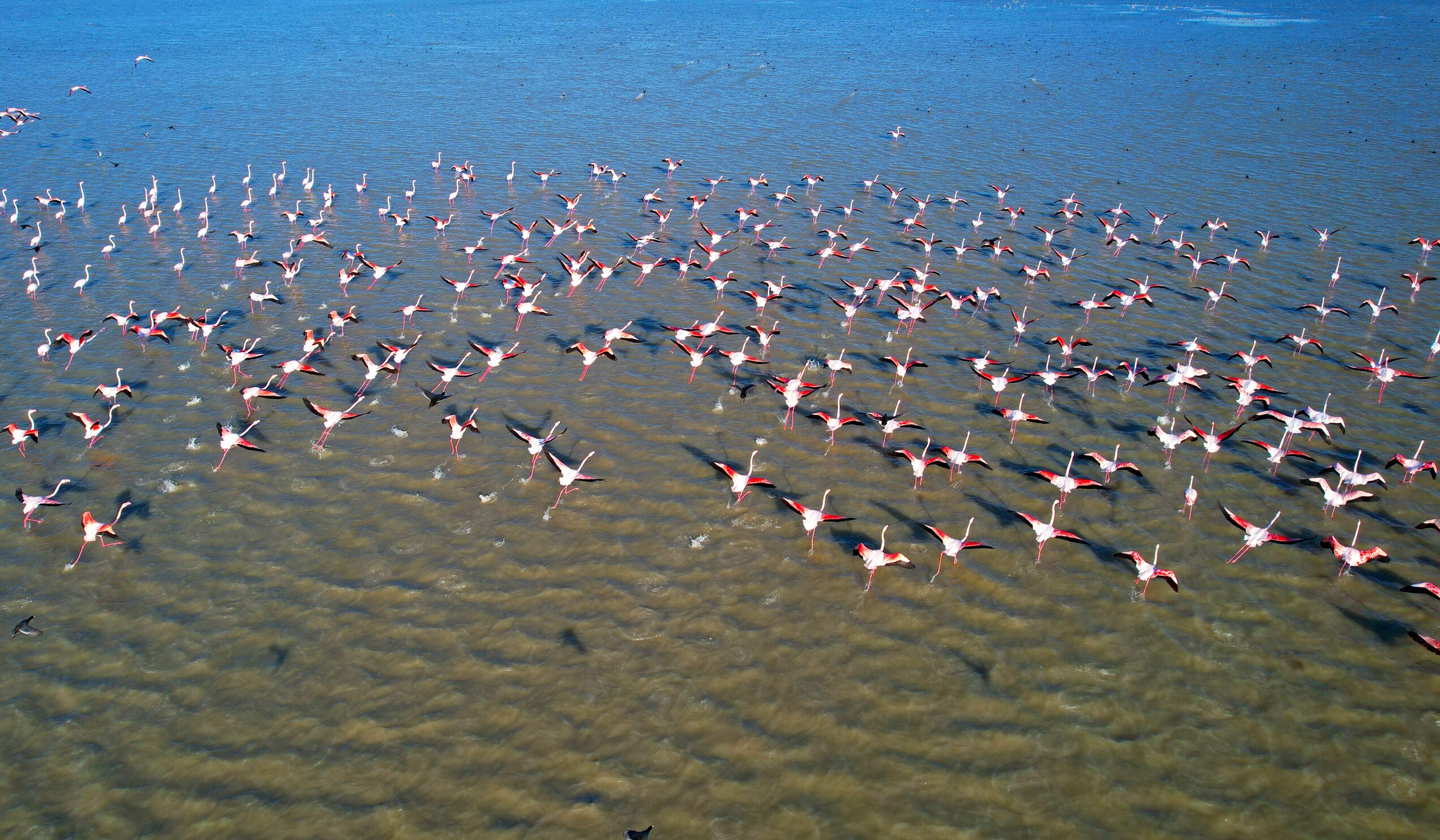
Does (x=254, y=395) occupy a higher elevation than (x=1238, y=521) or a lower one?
higher

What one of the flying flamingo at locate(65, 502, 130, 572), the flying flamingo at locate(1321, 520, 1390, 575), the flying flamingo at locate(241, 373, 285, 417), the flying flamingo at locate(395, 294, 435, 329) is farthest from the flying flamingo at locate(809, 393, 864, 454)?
the flying flamingo at locate(65, 502, 130, 572)

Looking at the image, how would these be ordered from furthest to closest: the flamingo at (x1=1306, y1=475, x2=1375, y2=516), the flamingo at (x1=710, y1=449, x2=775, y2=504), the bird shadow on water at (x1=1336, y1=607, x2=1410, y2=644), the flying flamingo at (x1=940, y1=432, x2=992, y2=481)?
the flying flamingo at (x1=940, y1=432, x2=992, y2=481) → the flamingo at (x1=710, y1=449, x2=775, y2=504) → the flamingo at (x1=1306, y1=475, x2=1375, y2=516) → the bird shadow on water at (x1=1336, y1=607, x2=1410, y2=644)

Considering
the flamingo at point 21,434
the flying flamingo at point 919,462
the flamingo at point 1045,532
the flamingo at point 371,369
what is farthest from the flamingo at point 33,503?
the flamingo at point 1045,532

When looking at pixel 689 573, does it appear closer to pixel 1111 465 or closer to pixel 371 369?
pixel 1111 465

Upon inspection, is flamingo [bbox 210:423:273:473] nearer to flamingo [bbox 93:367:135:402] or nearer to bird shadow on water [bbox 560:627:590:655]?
flamingo [bbox 93:367:135:402]

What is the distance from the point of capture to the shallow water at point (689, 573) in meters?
11.5

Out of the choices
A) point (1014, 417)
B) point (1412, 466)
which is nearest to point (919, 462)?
Answer: point (1014, 417)

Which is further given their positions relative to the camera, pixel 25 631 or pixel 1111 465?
pixel 1111 465

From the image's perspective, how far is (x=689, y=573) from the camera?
15141 mm

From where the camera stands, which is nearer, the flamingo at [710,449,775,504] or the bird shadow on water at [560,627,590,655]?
the bird shadow on water at [560,627,590,655]

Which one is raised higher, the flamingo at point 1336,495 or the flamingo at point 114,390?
the flamingo at point 114,390

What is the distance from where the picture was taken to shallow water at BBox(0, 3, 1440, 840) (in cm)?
1151

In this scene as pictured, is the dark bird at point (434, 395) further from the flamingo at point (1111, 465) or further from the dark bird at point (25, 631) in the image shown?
the flamingo at point (1111, 465)

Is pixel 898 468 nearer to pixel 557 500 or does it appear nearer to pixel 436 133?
pixel 557 500
